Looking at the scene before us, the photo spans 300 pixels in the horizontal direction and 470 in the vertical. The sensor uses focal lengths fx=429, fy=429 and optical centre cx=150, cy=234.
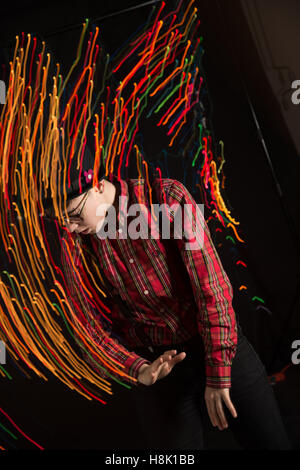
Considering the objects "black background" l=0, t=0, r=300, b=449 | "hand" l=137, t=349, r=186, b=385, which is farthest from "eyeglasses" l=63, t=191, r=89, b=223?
"hand" l=137, t=349, r=186, b=385

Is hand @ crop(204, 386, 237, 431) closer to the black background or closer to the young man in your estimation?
the young man

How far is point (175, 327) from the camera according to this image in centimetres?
136

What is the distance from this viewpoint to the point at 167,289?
52.9 inches

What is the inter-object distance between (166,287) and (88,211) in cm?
34

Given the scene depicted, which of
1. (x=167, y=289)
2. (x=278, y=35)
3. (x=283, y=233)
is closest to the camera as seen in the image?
(x=167, y=289)

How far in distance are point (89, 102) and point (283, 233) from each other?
2.71 feet

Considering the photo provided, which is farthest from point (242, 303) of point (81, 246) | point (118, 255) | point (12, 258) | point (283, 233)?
point (12, 258)

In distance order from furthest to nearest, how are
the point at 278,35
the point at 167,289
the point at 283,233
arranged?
the point at 283,233 → the point at 278,35 → the point at 167,289

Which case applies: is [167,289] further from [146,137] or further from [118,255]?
[146,137]

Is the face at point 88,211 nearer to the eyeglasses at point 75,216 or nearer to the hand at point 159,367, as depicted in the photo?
the eyeglasses at point 75,216

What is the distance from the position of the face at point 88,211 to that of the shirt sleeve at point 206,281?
0.67 feet

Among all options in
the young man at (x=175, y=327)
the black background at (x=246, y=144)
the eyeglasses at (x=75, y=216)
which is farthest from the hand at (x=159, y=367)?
the eyeglasses at (x=75, y=216)

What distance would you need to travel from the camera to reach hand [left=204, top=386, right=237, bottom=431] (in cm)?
130

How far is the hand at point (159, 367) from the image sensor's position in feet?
4.28
